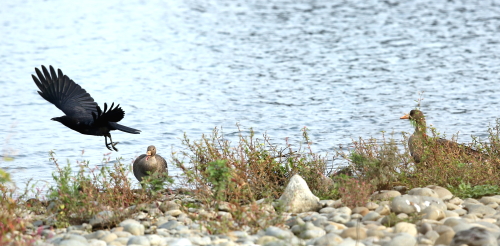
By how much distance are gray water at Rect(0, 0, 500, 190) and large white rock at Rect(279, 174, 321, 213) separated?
3417 mm

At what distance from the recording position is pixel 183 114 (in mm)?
14719

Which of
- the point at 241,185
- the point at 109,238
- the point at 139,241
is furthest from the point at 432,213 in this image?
the point at 109,238

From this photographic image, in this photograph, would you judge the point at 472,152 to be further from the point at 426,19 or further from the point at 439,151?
the point at 426,19

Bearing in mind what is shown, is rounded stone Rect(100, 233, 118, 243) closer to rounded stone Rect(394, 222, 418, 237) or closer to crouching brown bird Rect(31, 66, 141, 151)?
rounded stone Rect(394, 222, 418, 237)

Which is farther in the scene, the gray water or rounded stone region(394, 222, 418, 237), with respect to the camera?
the gray water

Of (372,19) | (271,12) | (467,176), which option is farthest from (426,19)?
(467,176)

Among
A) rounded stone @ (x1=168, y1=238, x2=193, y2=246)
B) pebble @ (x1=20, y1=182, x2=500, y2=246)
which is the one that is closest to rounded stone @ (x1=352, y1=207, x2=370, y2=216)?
pebble @ (x1=20, y1=182, x2=500, y2=246)

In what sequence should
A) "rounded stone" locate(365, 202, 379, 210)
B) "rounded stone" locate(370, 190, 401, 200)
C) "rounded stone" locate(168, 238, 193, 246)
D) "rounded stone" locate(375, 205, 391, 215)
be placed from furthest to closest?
"rounded stone" locate(370, 190, 401, 200) → "rounded stone" locate(365, 202, 379, 210) → "rounded stone" locate(375, 205, 391, 215) → "rounded stone" locate(168, 238, 193, 246)

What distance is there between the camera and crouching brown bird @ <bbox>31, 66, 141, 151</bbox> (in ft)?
33.1

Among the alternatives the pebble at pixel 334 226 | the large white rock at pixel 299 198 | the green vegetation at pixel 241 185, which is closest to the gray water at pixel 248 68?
the green vegetation at pixel 241 185

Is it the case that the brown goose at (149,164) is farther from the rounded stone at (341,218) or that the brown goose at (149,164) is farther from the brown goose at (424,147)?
the brown goose at (424,147)

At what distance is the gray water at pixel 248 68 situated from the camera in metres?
13.4

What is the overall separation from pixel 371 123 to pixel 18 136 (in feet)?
21.3

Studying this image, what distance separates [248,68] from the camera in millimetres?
19297
